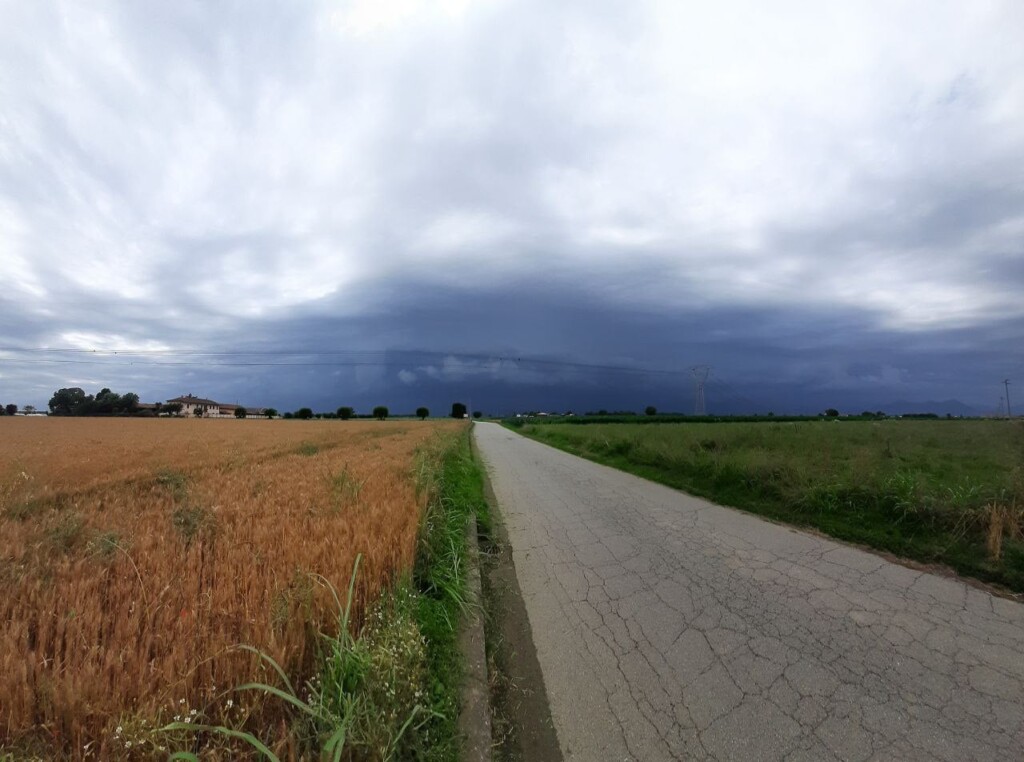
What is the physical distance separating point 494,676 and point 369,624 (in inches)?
44.2

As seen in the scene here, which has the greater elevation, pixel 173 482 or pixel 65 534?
pixel 65 534

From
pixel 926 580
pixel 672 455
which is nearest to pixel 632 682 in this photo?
pixel 926 580

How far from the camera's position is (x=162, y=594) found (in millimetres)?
2527

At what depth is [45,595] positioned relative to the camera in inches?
100

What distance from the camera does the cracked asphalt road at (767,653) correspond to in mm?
2539

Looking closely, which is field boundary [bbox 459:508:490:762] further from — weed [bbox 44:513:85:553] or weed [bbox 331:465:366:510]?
weed [bbox 44:513:85:553]

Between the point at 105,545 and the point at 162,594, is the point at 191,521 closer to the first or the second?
the point at 105,545

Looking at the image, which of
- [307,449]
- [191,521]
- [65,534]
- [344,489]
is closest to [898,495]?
[344,489]

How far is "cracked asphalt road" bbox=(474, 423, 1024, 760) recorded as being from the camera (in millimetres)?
2539

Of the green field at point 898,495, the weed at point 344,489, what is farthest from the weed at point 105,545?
the green field at point 898,495

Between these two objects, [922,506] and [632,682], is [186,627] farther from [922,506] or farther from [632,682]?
[922,506]

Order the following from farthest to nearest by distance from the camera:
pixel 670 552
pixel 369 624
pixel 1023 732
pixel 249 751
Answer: pixel 670 552
pixel 369 624
pixel 1023 732
pixel 249 751

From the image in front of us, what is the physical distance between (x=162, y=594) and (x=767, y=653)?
418 cm

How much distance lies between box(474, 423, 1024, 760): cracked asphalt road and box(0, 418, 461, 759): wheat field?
1.76 m
